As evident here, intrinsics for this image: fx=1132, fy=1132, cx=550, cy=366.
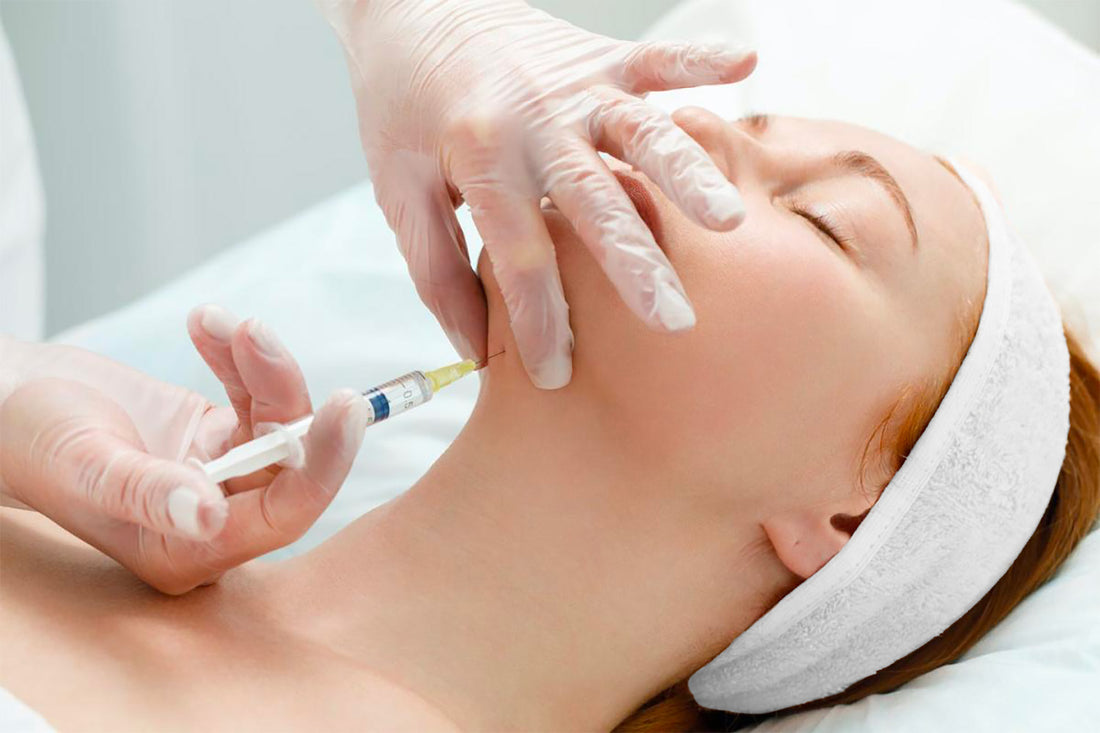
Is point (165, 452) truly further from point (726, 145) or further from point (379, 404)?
point (726, 145)

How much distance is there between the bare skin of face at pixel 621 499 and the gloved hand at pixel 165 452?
0.08 metres

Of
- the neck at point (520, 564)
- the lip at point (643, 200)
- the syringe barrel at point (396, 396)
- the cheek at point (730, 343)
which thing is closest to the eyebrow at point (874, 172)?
the cheek at point (730, 343)

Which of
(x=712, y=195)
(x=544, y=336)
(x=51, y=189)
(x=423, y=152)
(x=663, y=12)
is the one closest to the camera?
(x=712, y=195)

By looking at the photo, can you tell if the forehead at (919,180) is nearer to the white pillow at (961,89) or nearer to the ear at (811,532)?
the ear at (811,532)

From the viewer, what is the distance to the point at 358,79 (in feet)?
4.61

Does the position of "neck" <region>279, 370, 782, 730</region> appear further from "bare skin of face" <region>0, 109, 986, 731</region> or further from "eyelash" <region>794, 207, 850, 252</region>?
"eyelash" <region>794, 207, 850, 252</region>

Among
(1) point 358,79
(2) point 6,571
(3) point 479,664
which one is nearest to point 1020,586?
(3) point 479,664

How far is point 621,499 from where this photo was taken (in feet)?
3.82

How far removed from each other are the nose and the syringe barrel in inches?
15.0

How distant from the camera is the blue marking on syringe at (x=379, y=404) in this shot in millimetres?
1047

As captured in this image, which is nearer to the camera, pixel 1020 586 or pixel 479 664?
pixel 479 664

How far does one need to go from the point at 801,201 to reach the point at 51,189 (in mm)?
1353

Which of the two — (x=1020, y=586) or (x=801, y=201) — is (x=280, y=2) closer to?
(x=801, y=201)

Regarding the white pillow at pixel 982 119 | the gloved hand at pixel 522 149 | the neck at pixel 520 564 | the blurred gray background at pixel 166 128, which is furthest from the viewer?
the blurred gray background at pixel 166 128
